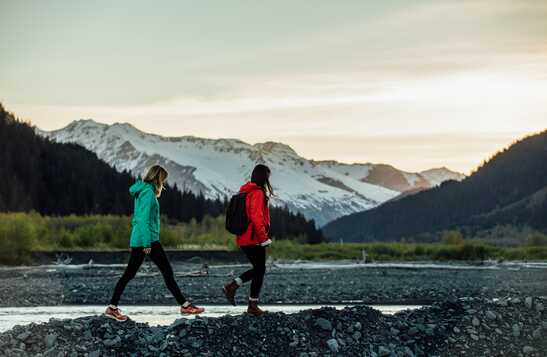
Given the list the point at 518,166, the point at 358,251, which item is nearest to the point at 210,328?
the point at 358,251

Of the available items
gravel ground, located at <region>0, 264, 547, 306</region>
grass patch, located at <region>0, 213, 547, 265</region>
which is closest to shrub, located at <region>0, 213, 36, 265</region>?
grass patch, located at <region>0, 213, 547, 265</region>

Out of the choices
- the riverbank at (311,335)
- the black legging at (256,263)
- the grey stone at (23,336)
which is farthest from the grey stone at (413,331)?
the grey stone at (23,336)

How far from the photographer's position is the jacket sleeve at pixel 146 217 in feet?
46.4

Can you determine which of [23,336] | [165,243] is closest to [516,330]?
[23,336]

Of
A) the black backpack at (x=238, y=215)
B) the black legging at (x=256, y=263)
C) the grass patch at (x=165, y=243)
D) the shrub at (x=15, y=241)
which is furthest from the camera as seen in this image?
the grass patch at (x=165, y=243)

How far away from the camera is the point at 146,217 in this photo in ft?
46.5

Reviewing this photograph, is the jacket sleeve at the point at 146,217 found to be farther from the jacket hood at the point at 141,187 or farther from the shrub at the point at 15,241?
the shrub at the point at 15,241

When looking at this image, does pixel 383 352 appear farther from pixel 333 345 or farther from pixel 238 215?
pixel 238 215

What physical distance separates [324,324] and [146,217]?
3098 millimetres

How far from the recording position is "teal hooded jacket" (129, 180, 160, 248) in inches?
558

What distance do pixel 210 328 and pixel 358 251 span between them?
69651mm

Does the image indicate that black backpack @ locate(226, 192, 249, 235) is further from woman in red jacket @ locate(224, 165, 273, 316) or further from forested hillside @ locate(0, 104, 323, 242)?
forested hillside @ locate(0, 104, 323, 242)

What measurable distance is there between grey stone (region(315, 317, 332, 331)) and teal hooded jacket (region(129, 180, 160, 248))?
2.73 meters

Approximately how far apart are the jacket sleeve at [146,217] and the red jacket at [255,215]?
1.36 metres
